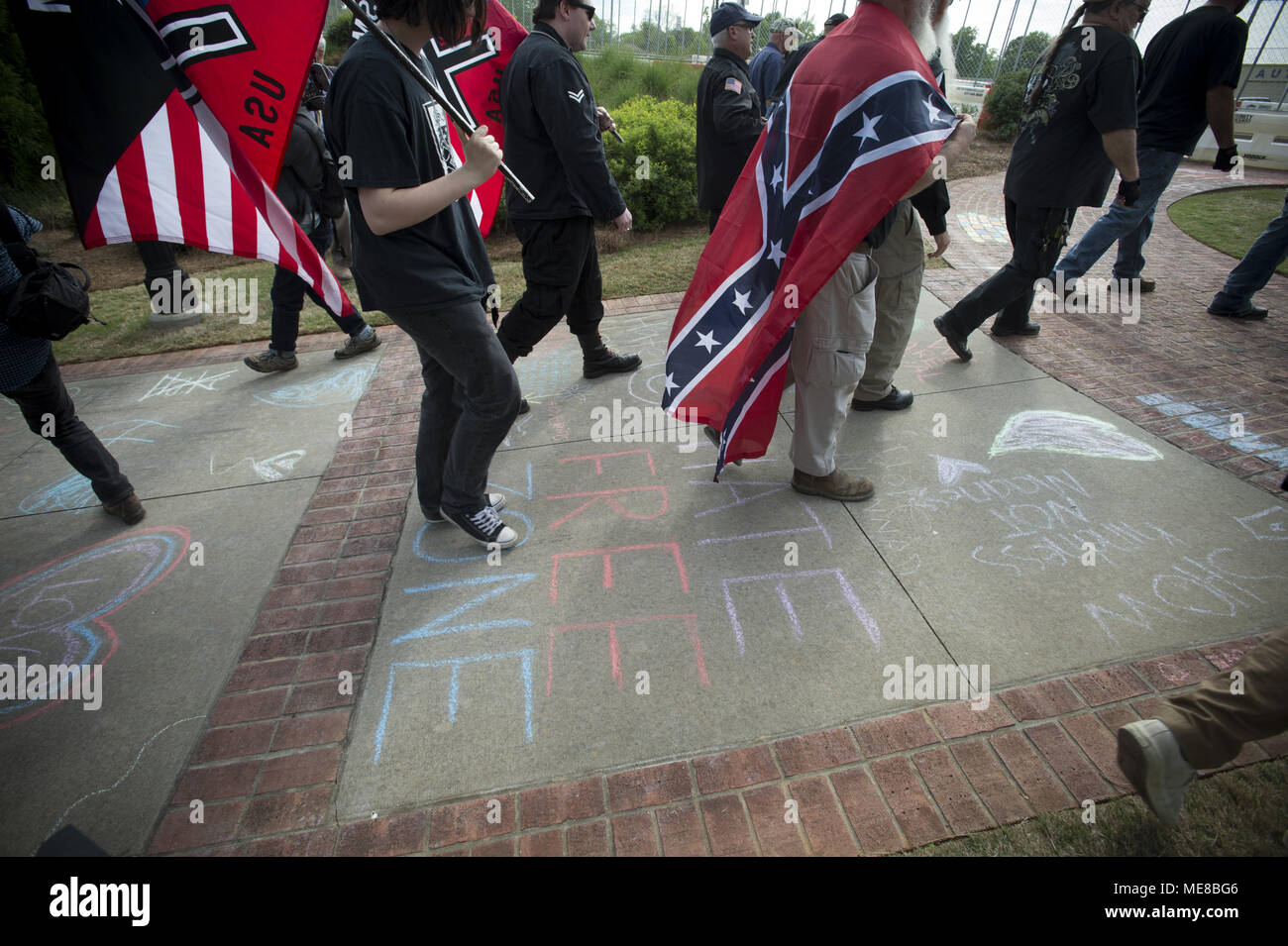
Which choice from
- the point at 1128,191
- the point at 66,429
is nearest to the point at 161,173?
the point at 66,429

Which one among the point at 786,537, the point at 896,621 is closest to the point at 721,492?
the point at 786,537

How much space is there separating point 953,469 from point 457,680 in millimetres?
2512

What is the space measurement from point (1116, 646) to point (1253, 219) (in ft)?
26.1

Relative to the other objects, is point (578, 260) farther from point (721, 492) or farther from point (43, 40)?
point (43, 40)

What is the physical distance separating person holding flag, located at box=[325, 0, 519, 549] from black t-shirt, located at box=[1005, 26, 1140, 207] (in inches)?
131

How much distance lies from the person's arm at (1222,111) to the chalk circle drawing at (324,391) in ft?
19.2

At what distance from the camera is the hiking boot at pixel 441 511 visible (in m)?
3.01

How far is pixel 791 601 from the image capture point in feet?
8.18

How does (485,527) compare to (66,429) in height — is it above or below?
below

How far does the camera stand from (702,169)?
4.35 m

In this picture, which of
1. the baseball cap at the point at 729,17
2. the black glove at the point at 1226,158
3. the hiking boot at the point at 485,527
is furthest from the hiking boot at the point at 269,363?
the black glove at the point at 1226,158

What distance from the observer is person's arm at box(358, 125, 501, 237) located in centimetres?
198

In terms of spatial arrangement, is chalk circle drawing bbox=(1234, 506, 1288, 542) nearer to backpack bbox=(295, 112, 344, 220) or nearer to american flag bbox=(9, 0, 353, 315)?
american flag bbox=(9, 0, 353, 315)

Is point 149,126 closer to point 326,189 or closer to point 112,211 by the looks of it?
point 112,211
